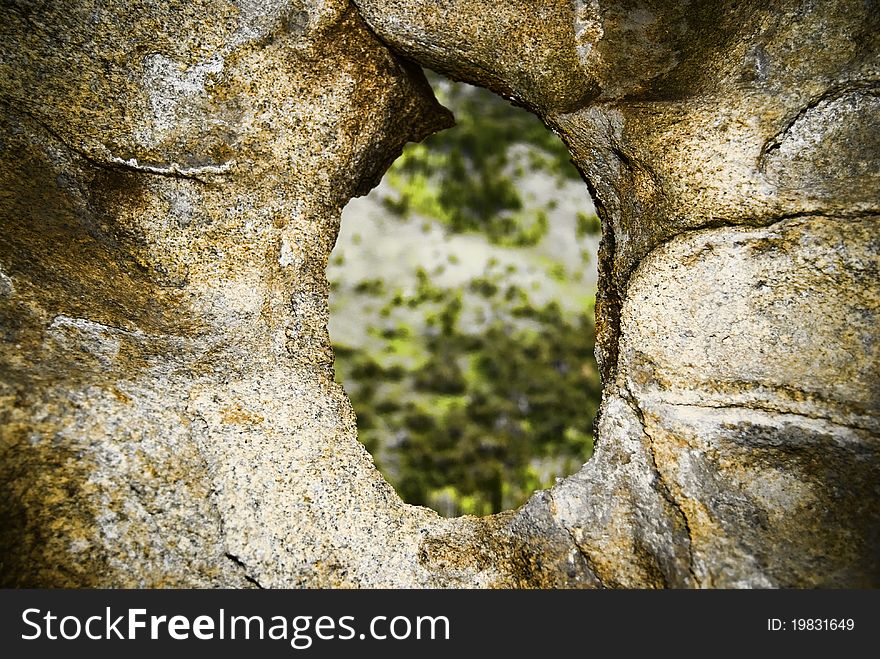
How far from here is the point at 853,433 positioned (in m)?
0.86

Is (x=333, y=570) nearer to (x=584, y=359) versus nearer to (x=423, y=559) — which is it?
(x=423, y=559)

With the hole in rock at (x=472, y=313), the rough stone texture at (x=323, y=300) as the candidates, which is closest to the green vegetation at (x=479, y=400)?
the hole in rock at (x=472, y=313)

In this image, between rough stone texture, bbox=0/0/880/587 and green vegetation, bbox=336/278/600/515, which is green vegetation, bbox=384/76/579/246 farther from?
rough stone texture, bbox=0/0/880/587

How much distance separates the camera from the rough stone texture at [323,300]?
0.85m

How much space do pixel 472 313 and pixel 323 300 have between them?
1.97 m

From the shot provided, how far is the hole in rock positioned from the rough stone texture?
155cm

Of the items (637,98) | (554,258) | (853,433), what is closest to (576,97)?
(637,98)

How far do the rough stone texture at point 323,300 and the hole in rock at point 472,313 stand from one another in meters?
1.55

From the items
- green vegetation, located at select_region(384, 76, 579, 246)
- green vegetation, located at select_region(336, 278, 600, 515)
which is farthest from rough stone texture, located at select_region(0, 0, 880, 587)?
green vegetation, located at select_region(384, 76, 579, 246)

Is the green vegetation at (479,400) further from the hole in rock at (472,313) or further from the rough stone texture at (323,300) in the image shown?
the rough stone texture at (323,300)

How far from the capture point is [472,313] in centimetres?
307

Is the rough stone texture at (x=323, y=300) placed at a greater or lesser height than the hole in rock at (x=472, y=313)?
lesser

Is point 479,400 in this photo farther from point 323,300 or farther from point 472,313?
point 323,300
